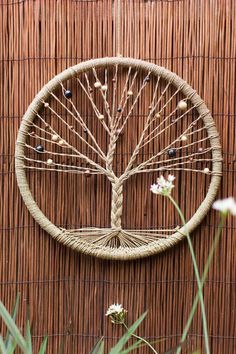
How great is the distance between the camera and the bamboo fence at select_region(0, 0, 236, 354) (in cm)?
163

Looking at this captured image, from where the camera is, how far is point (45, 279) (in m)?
1.69

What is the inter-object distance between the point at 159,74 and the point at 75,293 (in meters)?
0.78

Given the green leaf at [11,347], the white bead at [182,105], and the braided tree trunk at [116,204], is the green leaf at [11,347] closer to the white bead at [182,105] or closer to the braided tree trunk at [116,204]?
the braided tree trunk at [116,204]

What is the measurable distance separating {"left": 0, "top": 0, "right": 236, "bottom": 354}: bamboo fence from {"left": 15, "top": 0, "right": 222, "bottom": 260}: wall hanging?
0.04 metres

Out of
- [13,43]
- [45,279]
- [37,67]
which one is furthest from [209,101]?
[45,279]

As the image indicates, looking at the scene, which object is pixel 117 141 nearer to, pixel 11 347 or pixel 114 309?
pixel 114 309

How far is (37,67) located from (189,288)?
89 cm

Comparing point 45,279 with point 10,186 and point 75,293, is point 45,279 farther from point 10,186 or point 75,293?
point 10,186

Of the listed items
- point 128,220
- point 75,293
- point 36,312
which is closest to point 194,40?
point 128,220

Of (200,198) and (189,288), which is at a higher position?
(200,198)

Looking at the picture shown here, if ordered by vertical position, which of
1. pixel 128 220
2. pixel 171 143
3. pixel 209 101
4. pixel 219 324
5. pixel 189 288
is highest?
pixel 209 101

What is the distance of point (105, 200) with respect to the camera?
1.66 meters

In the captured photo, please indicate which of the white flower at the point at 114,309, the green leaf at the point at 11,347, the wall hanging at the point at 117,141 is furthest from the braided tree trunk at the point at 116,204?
the green leaf at the point at 11,347

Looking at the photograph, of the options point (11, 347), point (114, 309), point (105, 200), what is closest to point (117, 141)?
point (105, 200)
